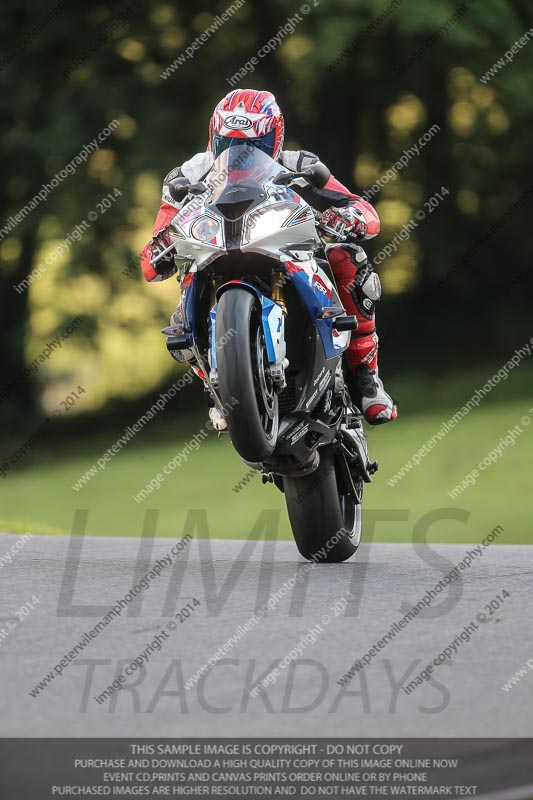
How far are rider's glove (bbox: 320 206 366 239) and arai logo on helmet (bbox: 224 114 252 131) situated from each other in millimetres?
577

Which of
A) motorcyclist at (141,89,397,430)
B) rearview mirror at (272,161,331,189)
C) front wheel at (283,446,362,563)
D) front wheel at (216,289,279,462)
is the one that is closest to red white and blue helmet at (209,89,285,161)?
motorcyclist at (141,89,397,430)

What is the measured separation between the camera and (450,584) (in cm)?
548

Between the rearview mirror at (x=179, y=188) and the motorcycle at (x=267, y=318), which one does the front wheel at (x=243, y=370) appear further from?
the rearview mirror at (x=179, y=188)

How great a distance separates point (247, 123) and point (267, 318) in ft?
3.31

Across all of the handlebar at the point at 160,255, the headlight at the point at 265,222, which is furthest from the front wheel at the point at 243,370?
the handlebar at the point at 160,255

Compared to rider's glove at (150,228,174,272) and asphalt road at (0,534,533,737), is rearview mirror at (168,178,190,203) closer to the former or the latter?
rider's glove at (150,228,174,272)

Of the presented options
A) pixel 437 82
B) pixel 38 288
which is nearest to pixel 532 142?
pixel 437 82

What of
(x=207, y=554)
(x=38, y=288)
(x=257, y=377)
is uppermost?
(x=257, y=377)

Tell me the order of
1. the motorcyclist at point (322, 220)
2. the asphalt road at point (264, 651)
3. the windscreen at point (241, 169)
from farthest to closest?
the motorcyclist at point (322, 220) → the windscreen at point (241, 169) → the asphalt road at point (264, 651)

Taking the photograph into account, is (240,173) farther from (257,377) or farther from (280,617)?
(280,617)

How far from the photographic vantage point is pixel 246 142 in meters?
5.60

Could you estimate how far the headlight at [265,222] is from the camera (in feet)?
17.4

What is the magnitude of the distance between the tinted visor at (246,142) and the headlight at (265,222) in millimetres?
417
